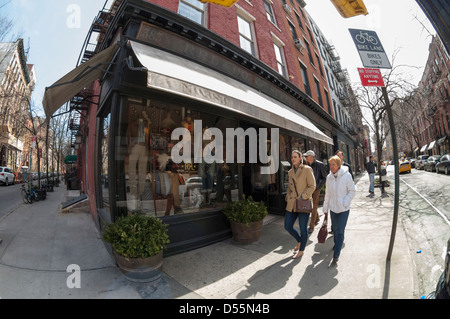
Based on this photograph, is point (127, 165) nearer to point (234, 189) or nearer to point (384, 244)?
point (234, 189)

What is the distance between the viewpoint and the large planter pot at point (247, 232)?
490 cm

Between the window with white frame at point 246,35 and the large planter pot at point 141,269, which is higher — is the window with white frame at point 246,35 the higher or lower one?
the higher one

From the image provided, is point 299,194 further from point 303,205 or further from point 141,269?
point 141,269

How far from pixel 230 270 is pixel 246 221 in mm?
1247

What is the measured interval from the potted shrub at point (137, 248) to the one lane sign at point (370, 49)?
4541 millimetres

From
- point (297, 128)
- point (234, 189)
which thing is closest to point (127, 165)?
point (234, 189)

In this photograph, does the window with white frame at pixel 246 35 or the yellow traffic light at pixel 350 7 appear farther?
the window with white frame at pixel 246 35

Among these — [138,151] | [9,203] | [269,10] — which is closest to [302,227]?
[138,151]

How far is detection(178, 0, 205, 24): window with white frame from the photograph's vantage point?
6.93 meters

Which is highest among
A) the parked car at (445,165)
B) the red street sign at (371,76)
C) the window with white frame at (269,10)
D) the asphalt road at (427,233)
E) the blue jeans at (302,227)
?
the window with white frame at (269,10)

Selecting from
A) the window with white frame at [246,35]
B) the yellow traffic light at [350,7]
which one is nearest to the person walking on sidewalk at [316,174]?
the yellow traffic light at [350,7]

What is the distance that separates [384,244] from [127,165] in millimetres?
5476

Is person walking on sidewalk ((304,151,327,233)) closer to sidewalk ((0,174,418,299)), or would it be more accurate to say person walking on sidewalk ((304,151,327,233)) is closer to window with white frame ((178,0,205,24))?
sidewalk ((0,174,418,299))

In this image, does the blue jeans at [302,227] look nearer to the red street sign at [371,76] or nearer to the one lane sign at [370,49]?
the red street sign at [371,76]
